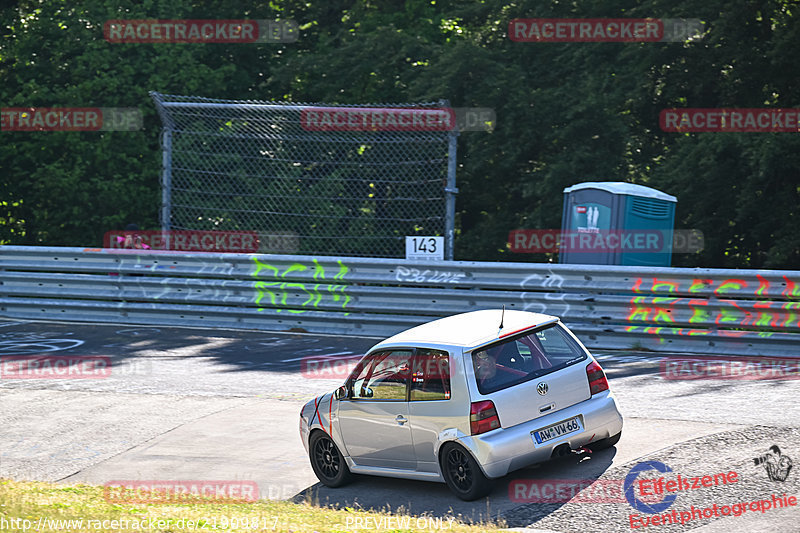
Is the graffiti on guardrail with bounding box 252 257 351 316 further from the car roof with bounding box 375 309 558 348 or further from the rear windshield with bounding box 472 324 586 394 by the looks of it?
the rear windshield with bounding box 472 324 586 394

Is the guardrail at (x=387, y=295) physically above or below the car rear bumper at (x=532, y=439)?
above

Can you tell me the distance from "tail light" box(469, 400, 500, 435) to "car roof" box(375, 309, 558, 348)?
49cm

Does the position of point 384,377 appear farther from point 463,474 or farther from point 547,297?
point 547,297

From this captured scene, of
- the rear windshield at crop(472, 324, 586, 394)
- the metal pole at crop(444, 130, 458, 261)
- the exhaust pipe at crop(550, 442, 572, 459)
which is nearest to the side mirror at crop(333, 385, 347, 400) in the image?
the rear windshield at crop(472, 324, 586, 394)

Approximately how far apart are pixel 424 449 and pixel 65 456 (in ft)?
12.1

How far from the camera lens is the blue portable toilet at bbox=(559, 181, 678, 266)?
14359 mm

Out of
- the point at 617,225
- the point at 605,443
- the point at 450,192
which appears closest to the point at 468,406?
the point at 605,443

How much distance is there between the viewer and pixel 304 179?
18.6 metres

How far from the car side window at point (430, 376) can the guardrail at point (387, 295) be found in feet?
17.6

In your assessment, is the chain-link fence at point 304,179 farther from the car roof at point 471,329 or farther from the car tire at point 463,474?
the car tire at point 463,474

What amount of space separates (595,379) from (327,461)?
2.36 metres

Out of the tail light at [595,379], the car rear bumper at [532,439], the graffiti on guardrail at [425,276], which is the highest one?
the graffiti on guardrail at [425,276]

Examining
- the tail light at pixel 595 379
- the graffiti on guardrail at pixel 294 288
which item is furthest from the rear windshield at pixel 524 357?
the graffiti on guardrail at pixel 294 288

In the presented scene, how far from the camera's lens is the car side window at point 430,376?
7.75m
